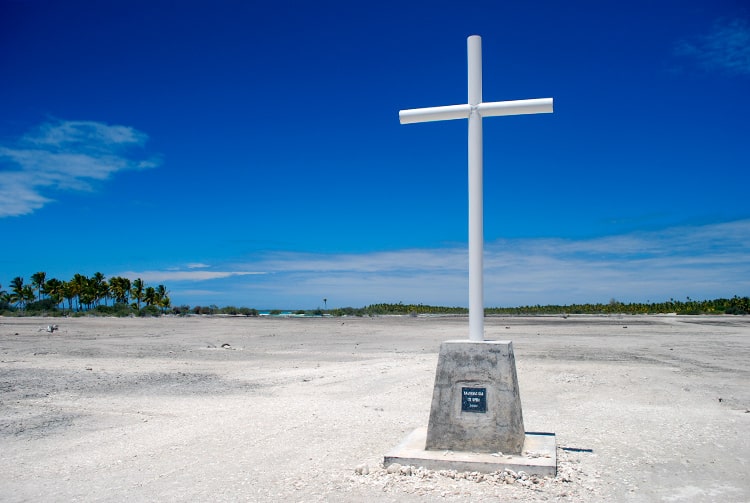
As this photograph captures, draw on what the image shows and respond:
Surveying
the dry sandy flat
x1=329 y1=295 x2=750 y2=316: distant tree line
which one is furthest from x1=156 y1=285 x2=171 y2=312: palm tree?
the dry sandy flat

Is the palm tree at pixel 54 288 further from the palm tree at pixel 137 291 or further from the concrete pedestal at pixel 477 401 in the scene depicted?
the concrete pedestal at pixel 477 401

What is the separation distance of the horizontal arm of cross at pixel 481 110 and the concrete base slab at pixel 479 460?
152 inches

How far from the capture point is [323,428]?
8.68 m

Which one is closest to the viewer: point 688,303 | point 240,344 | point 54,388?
point 54,388

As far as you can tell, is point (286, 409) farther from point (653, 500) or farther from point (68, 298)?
point (68, 298)

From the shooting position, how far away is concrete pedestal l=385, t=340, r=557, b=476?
640 cm

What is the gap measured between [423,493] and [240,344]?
2063 cm

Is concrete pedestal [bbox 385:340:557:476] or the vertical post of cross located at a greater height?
the vertical post of cross

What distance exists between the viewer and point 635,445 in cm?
748

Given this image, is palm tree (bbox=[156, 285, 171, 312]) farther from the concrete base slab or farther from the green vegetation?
the concrete base slab

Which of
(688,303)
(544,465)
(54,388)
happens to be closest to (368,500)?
(544,465)

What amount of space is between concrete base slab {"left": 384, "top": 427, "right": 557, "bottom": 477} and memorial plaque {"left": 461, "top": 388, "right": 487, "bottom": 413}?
18.6 inches

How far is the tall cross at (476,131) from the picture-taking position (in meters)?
6.92

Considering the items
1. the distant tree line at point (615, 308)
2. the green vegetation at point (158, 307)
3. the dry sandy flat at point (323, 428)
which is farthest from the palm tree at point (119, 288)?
the dry sandy flat at point (323, 428)
